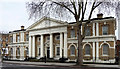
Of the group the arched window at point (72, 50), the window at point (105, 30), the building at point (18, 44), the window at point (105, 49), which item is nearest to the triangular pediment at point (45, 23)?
the building at point (18, 44)

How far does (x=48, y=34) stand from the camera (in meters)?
44.0

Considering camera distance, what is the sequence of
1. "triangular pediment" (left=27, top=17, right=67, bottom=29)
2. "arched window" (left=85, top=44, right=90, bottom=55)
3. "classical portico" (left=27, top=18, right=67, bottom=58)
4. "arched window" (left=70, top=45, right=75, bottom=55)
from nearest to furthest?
"arched window" (left=85, top=44, right=90, bottom=55) → "arched window" (left=70, top=45, right=75, bottom=55) → "classical portico" (left=27, top=18, right=67, bottom=58) → "triangular pediment" (left=27, top=17, right=67, bottom=29)

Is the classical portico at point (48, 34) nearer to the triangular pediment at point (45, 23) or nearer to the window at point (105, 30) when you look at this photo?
the triangular pediment at point (45, 23)

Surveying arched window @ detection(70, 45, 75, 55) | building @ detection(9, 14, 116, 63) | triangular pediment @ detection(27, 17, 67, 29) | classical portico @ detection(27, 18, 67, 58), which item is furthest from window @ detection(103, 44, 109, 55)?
triangular pediment @ detection(27, 17, 67, 29)

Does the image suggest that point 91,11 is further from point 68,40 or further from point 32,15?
point 68,40

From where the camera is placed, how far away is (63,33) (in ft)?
135

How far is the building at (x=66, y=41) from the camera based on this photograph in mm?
34750

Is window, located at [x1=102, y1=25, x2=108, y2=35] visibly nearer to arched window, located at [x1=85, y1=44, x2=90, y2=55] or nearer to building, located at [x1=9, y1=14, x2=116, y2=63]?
building, located at [x1=9, y1=14, x2=116, y2=63]

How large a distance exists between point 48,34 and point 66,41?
5.84 m

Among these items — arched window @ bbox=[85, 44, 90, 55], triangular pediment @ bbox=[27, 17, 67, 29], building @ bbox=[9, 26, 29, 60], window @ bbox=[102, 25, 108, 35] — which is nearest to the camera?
window @ bbox=[102, 25, 108, 35]

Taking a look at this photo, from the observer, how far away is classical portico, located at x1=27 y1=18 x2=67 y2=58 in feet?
133

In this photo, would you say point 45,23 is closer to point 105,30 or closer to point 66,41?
point 66,41

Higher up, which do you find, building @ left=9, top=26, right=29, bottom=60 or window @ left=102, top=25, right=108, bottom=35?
window @ left=102, top=25, right=108, bottom=35

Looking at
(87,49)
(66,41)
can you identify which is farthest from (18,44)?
(87,49)
